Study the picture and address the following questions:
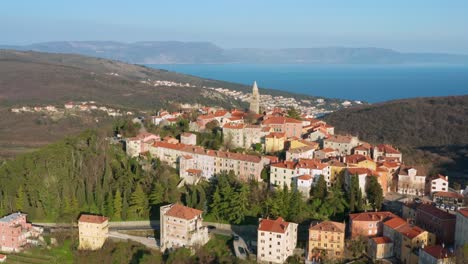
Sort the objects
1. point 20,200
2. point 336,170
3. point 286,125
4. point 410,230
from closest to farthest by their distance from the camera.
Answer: point 410,230
point 336,170
point 20,200
point 286,125

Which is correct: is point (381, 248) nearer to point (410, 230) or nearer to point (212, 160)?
point (410, 230)

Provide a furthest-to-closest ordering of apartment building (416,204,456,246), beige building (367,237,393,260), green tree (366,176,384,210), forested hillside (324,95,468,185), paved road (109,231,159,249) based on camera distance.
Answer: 1. forested hillside (324,95,468,185)
2. green tree (366,176,384,210)
3. paved road (109,231,159,249)
4. apartment building (416,204,456,246)
5. beige building (367,237,393,260)

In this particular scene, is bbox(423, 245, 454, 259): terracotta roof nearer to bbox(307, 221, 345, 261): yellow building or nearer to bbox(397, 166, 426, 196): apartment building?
bbox(307, 221, 345, 261): yellow building

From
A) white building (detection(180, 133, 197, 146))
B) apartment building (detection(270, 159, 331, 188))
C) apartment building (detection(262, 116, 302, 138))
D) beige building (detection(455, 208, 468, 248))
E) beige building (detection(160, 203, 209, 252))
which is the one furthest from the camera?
apartment building (detection(262, 116, 302, 138))

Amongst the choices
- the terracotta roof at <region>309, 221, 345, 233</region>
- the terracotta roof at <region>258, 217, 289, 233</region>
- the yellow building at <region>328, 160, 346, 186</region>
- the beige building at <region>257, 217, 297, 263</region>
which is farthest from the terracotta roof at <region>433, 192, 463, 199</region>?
the terracotta roof at <region>258, 217, 289, 233</region>

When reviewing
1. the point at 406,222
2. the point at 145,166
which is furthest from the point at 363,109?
the point at 406,222

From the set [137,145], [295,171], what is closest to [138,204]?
[137,145]

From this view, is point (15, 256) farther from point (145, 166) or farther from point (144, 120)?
point (144, 120)
